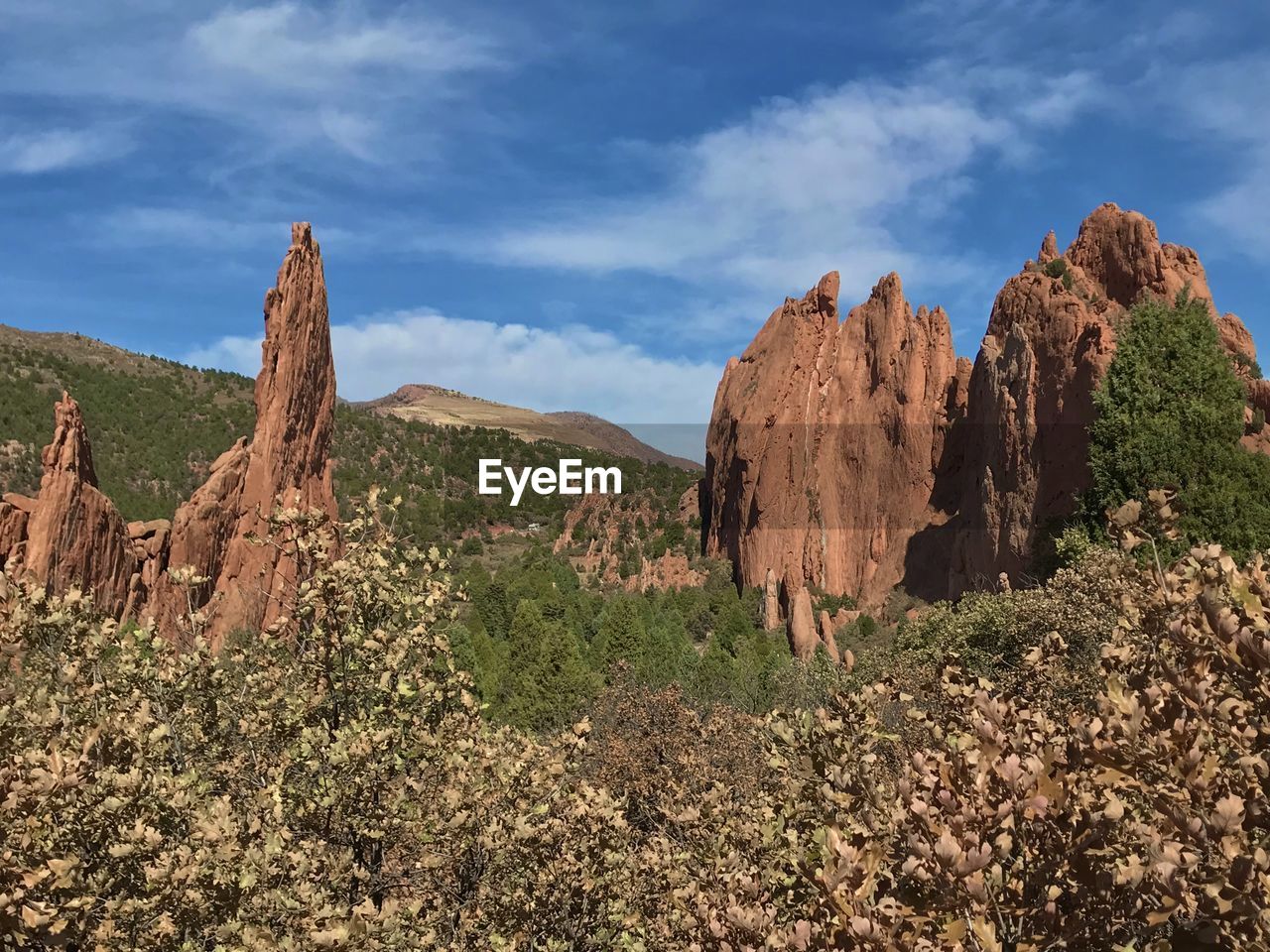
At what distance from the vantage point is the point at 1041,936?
470 cm

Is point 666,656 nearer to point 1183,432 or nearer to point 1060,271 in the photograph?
point 1183,432

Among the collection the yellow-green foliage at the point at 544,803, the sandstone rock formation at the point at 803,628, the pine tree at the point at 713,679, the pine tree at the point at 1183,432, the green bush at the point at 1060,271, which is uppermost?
the green bush at the point at 1060,271

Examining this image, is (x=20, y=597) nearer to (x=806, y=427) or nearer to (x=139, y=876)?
(x=139, y=876)

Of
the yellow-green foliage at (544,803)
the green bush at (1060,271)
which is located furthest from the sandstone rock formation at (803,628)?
the yellow-green foliage at (544,803)

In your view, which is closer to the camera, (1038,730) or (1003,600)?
(1038,730)

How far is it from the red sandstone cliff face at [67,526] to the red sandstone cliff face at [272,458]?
121 inches

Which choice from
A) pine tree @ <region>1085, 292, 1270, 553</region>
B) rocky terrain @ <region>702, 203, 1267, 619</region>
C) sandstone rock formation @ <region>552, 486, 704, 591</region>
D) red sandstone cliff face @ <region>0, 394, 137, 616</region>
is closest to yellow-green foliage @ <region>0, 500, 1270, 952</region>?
pine tree @ <region>1085, 292, 1270, 553</region>

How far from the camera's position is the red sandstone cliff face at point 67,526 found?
37156 millimetres

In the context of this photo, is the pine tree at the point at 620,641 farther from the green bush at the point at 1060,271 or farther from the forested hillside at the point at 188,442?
the forested hillside at the point at 188,442

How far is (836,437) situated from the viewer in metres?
87.1

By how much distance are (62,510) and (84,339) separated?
120790mm

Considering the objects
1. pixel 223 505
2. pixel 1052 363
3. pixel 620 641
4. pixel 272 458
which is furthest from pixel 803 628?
pixel 223 505

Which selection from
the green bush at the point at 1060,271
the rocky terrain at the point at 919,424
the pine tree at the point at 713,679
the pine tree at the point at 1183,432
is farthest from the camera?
the green bush at the point at 1060,271

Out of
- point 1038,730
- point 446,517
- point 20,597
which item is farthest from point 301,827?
point 446,517
